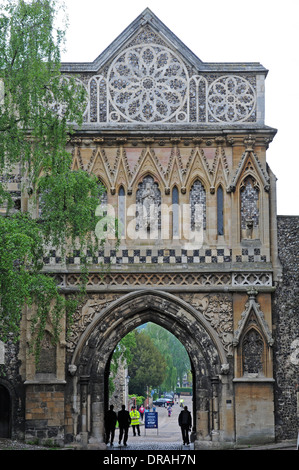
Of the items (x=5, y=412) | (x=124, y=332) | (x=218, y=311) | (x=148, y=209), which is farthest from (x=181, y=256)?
(x=5, y=412)

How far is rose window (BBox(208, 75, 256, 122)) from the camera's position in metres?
24.7

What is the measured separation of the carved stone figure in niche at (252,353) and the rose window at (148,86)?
597cm

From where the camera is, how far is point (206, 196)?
24.4 metres

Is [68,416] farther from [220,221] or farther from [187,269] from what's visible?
[220,221]

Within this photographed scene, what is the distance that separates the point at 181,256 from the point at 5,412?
5934mm

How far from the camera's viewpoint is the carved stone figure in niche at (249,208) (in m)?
24.2

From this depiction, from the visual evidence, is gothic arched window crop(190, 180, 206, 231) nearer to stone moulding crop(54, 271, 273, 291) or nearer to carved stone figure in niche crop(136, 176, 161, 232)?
carved stone figure in niche crop(136, 176, 161, 232)

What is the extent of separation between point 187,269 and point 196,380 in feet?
9.29

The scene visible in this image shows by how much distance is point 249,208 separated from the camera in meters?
24.3

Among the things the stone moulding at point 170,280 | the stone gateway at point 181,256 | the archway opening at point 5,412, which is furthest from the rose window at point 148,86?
the archway opening at point 5,412

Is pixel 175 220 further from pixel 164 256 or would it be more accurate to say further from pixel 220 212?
pixel 220 212

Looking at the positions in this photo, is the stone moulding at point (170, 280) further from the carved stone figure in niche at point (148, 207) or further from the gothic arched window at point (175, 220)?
the carved stone figure in niche at point (148, 207)
